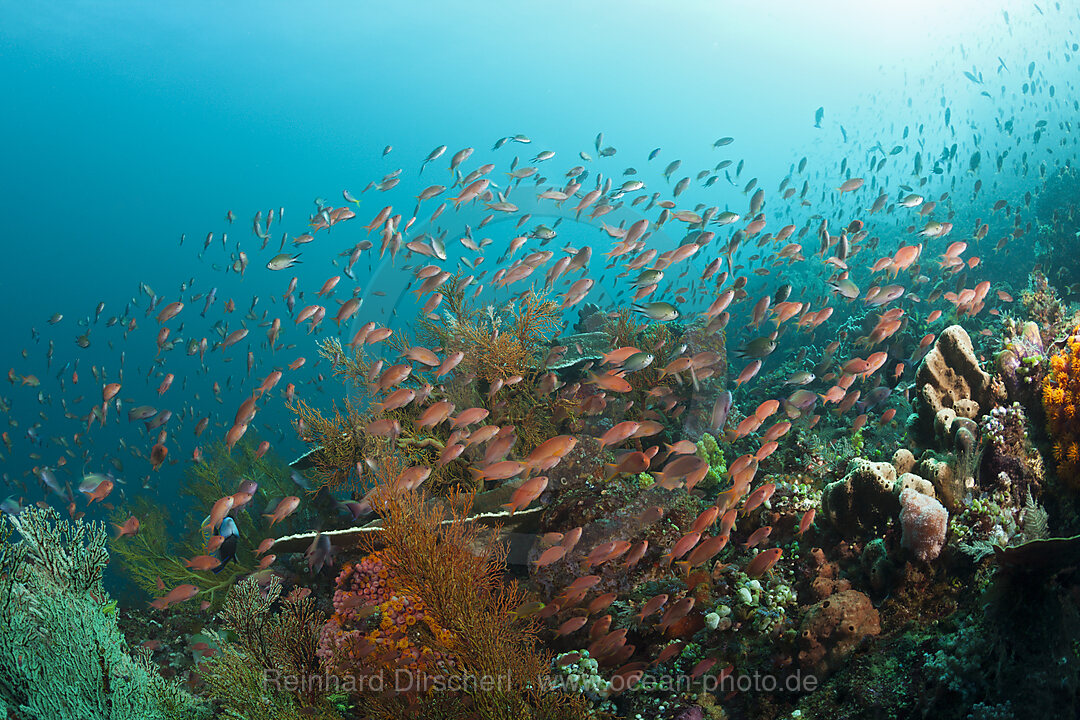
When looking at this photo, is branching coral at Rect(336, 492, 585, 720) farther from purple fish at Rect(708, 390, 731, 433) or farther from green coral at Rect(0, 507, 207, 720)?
purple fish at Rect(708, 390, 731, 433)

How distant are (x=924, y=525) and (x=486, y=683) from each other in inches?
137

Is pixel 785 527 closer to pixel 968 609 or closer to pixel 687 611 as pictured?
pixel 687 611

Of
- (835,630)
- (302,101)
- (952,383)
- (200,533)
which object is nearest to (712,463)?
(952,383)

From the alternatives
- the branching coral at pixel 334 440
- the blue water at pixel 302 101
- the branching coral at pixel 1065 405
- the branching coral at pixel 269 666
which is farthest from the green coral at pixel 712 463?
the blue water at pixel 302 101

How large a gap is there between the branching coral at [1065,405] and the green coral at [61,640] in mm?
7622

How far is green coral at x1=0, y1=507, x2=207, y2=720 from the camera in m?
3.08

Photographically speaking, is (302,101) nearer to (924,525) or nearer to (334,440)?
(334,440)

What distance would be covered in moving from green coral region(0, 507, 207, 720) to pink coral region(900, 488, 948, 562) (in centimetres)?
596

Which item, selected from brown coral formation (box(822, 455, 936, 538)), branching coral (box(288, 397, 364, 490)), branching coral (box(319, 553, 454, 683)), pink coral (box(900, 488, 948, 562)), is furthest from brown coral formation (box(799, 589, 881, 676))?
branching coral (box(288, 397, 364, 490))

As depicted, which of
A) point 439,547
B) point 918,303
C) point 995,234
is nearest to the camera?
point 439,547

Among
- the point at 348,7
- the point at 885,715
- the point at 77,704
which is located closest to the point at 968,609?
the point at 885,715

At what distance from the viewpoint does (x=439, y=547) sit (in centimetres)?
406

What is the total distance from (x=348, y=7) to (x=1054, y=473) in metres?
67.2

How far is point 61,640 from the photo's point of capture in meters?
3.31
